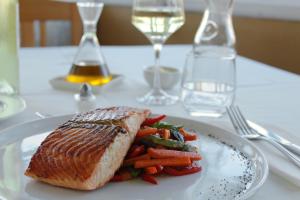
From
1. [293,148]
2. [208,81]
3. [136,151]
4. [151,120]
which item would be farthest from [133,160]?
[208,81]

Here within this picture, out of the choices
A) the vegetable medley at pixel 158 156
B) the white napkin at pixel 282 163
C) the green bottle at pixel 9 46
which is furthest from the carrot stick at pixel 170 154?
the green bottle at pixel 9 46

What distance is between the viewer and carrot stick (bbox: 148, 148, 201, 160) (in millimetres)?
578

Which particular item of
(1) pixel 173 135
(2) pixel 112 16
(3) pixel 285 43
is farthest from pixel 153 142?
(2) pixel 112 16

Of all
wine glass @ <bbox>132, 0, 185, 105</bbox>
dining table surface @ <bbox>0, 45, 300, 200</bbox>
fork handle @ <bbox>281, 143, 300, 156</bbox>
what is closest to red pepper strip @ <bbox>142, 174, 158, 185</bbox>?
dining table surface @ <bbox>0, 45, 300, 200</bbox>

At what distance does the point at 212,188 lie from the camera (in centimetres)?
53

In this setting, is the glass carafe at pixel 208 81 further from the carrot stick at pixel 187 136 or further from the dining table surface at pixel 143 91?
the carrot stick at pixel 187 136

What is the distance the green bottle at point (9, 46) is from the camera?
2.73ft

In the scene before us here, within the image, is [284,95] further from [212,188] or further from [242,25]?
[242,25]

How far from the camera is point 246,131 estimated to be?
752 mm

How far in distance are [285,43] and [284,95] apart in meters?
0.92

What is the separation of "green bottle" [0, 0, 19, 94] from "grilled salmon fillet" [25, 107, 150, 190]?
313 millimetres

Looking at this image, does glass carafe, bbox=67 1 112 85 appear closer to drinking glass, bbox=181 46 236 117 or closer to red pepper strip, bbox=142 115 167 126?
drinking glass, bbox=181 46 236 117

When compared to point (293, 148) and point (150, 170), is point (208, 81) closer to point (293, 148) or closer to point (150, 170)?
point (293, 148)

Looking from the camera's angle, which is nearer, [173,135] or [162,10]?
[173,135]
